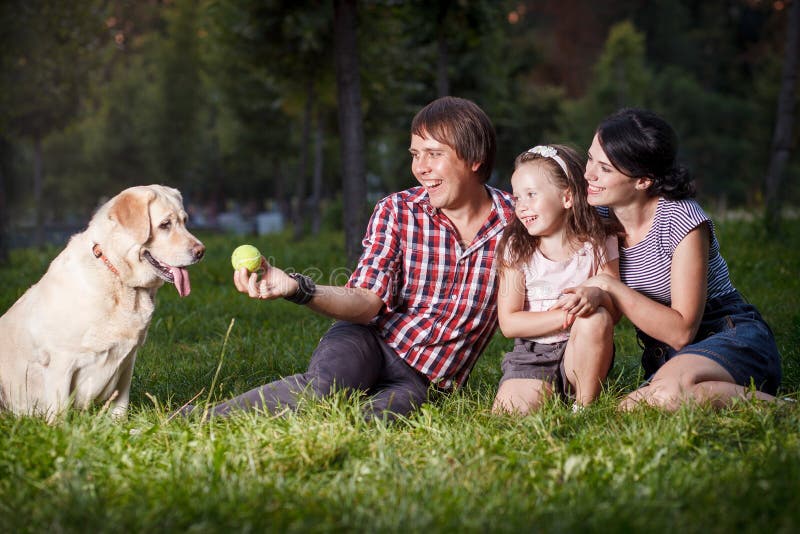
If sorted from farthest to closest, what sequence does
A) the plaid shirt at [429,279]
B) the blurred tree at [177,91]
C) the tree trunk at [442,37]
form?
the blurred tree at [177,91] < the tree trunk at [442,37] < the plaid shirt at [429,279]

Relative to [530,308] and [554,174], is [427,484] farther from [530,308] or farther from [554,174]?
[554,174]

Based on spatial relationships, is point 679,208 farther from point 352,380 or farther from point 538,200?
point 352,380

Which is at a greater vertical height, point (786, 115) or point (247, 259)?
point (786, 115)

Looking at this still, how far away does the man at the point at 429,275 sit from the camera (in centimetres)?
403

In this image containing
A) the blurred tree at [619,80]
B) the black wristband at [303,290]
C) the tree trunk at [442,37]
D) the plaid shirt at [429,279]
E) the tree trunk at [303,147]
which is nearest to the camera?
the black wristband at [303,290]

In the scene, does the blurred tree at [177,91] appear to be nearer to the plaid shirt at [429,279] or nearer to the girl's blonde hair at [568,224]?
the plaid shirt at [429,279]

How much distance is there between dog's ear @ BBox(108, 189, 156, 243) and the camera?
12.2ft

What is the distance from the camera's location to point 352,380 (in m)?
3.94

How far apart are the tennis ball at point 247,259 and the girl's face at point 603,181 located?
1.62 metres

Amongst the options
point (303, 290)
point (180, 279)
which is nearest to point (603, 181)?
point (303, 290)

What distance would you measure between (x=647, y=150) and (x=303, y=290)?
177cm

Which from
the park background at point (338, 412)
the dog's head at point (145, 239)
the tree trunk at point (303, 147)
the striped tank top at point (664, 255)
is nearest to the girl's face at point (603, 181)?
the striped tank top at point (664, 255)

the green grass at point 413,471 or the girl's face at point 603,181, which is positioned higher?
the girl's face at point 603,181

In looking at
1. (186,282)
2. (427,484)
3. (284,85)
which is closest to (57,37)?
(284,85)
